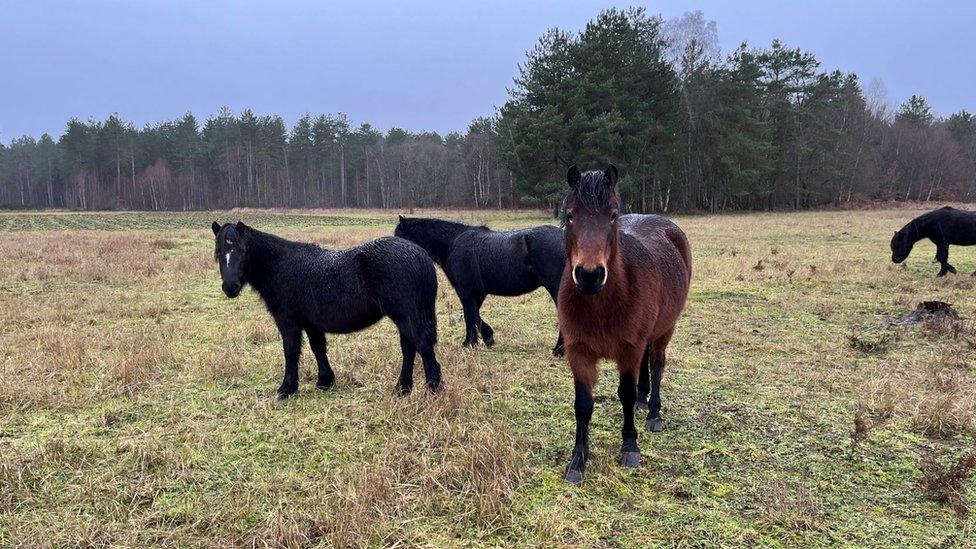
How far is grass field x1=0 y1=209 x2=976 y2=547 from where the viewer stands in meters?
2.92

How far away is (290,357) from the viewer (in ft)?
17.0

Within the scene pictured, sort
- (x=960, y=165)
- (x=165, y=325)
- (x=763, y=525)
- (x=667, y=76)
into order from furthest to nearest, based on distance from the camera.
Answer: (x=960, y=165), (x=667, y=76), (x=165, y=325), (x=763, y=525)

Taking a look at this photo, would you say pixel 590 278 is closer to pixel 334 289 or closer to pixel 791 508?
pixel 791 508

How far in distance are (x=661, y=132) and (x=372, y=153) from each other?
167 feet

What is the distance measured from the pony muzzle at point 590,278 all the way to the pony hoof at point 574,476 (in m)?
1.42

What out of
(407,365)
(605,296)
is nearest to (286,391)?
(407,365)

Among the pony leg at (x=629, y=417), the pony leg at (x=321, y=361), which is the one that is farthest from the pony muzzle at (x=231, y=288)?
the pony leg at (x=629, y=417)

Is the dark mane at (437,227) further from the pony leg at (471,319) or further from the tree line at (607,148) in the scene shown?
the tree line at (607,148)

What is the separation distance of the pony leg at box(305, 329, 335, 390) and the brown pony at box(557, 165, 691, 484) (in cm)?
289

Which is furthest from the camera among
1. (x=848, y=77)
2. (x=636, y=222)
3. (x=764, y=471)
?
(x=848, y=77)

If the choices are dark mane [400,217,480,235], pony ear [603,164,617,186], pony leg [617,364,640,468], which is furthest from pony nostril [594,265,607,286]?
dark mane [400,217,480,235]

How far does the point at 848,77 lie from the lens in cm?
5181

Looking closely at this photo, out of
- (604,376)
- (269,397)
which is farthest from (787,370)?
(269,397)

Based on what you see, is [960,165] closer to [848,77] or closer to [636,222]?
[848,77]
